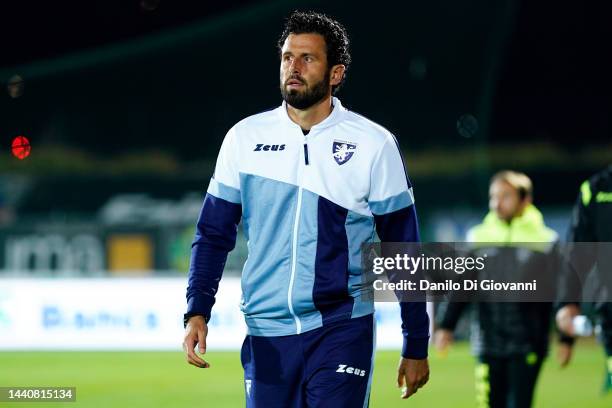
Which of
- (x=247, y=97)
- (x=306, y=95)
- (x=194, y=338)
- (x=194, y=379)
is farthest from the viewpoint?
(x=247, y=97)

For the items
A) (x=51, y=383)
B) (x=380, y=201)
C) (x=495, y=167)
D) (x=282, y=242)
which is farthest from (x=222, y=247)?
(x=495, y=167)

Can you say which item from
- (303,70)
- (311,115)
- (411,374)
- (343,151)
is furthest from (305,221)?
(411,374)

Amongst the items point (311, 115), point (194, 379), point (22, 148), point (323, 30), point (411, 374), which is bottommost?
point (194, 379)

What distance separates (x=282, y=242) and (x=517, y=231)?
3.31 metres

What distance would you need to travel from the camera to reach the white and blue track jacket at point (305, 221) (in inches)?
153

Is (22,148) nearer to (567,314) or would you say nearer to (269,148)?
(567,314)

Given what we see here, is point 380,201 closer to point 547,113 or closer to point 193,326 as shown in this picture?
point 193,326

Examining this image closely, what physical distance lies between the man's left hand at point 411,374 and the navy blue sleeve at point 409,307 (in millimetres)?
20

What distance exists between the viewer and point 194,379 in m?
11.6

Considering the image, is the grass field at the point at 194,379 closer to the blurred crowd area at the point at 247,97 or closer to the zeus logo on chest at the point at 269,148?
the blurred crowd area at the point at 247,97

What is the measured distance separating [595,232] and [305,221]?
1.71m

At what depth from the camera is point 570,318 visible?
512 cm

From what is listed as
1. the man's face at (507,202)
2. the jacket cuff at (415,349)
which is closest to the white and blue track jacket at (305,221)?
the jacket cuff at (415,349)

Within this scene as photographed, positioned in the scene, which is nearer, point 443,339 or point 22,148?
point 443,339
